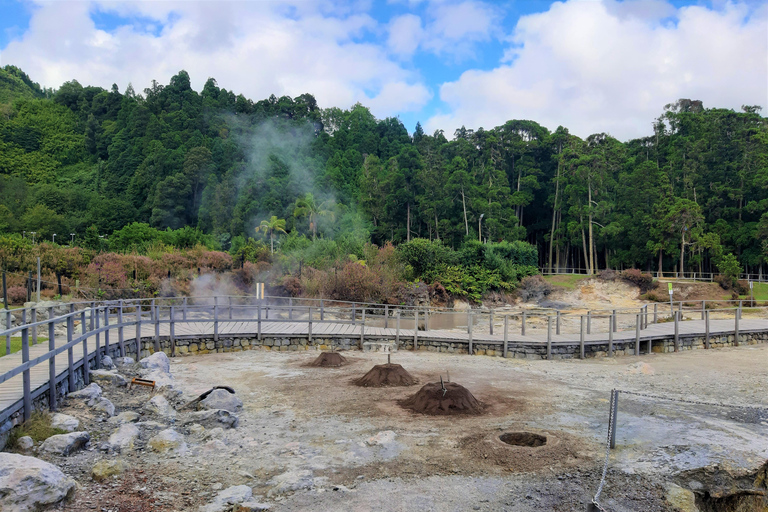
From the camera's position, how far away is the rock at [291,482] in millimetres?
5469

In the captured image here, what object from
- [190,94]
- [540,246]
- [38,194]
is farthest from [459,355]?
[190,94]

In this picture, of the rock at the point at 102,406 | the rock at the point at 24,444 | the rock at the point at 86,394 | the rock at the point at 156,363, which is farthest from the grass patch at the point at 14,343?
the rock at the point at 24,444

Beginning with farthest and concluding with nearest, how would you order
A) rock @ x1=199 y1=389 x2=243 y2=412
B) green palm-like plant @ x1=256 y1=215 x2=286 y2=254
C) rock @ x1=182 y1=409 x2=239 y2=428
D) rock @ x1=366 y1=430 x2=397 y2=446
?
1. green palm-like plant @ x1=256 y1=215 x2=286 y2=254
2. rock @ x1=199 y1=389 x2=243 y2=412
3. rock @ x1=182 y1=409 x2=239 y2=428
4. rock @ x1=366 y1=430 x2=397 y2=446

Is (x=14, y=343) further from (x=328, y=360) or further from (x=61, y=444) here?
(x=61, y=444)

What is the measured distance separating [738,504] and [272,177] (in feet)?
233

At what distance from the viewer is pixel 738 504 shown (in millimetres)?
6000

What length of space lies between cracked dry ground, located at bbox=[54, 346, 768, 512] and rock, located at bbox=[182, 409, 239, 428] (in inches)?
8.0

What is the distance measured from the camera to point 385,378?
1125 cm

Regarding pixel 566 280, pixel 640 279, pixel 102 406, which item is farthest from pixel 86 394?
pixel 566 280

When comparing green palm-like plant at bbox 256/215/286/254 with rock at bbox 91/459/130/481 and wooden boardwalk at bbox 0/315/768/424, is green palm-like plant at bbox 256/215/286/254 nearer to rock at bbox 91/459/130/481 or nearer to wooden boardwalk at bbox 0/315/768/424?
wooden boardwalk at bbox 0/315/768/424

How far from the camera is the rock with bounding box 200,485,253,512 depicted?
16.1 ft

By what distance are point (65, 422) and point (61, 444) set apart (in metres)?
0.87

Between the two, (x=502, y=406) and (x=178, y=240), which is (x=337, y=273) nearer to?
(x=502, y=406)

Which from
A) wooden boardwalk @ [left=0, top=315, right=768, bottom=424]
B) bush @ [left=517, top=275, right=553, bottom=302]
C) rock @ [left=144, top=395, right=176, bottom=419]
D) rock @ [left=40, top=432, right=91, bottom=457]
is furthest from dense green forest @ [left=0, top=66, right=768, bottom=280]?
rock @ [left=40, top=432, right=91, bottom=457]
